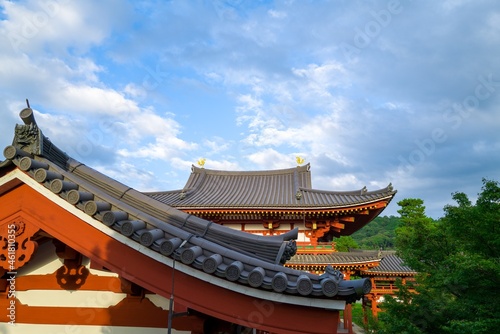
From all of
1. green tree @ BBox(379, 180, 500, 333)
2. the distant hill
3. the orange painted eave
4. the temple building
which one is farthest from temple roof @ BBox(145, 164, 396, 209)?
the distant hill

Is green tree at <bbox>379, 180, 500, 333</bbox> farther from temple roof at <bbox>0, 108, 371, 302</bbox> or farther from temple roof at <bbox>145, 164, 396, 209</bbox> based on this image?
temple roof at <bbox>145, 164, 396, 209</bbox>

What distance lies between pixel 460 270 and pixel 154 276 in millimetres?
6708

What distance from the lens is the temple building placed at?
3.11 metres

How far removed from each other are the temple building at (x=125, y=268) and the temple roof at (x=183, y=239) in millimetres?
11

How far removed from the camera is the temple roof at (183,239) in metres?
3.00

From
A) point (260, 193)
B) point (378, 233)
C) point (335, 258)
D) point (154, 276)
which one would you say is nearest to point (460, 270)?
point (154, 276)

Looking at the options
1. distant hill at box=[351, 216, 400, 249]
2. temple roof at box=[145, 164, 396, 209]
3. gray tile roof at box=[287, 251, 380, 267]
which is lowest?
gray tile roof at box=[287, 251, 380, 267]

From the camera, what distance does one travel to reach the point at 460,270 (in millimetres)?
6918

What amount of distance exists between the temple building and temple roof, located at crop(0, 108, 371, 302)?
11mm

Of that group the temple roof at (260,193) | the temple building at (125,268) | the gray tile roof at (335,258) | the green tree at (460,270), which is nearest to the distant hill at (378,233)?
the temple roof at (260,193)

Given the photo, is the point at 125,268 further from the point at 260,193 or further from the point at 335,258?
the point at 260,193

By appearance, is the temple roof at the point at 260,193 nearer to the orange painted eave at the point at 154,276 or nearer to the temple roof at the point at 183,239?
the temple roof at the point at 183,239

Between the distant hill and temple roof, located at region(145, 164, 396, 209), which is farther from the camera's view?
the distant hill

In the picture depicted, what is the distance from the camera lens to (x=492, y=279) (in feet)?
22.5
